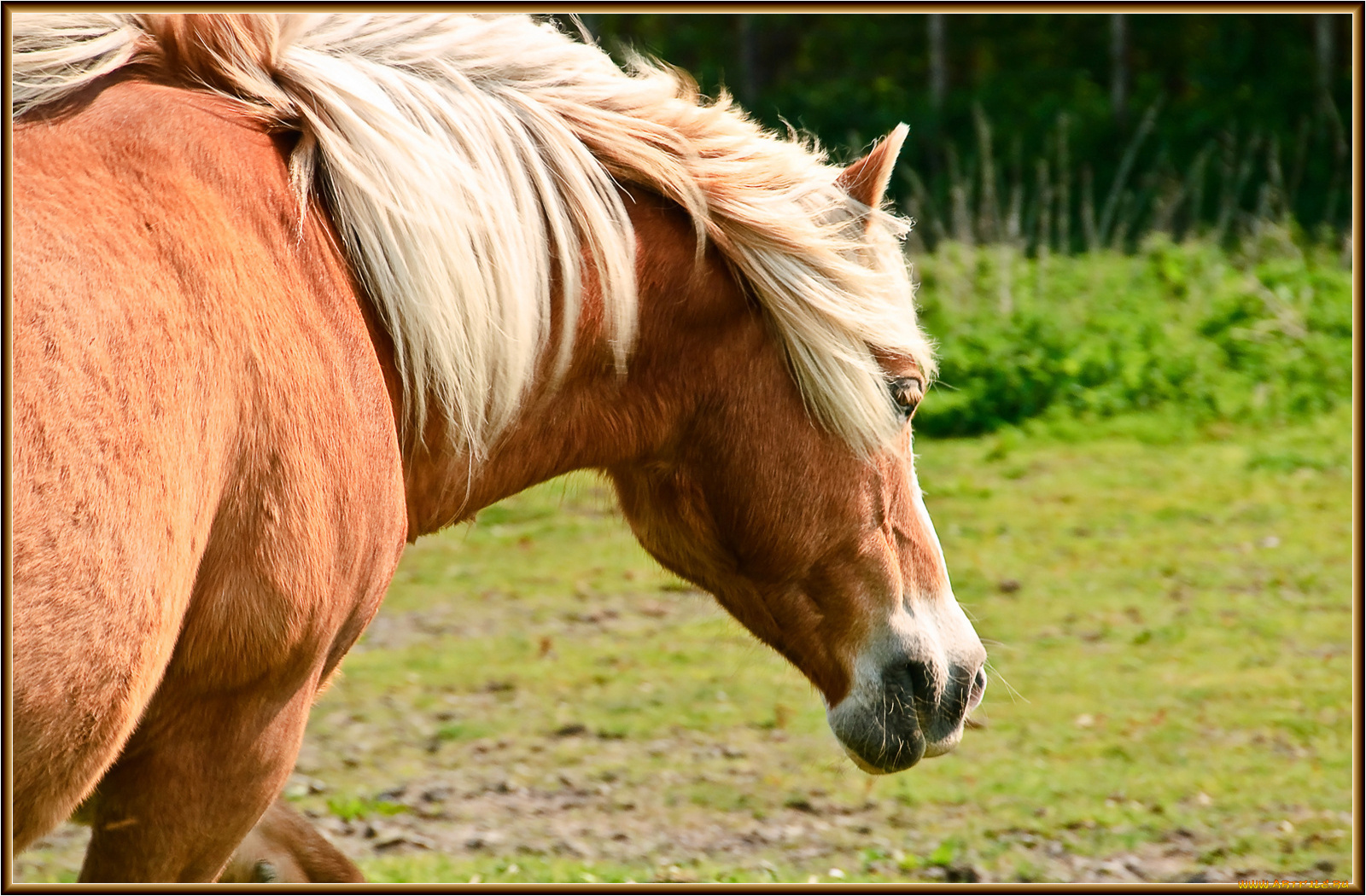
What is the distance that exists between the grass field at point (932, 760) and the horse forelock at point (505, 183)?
22.8 inches

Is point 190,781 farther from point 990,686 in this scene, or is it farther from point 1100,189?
point 1100,189

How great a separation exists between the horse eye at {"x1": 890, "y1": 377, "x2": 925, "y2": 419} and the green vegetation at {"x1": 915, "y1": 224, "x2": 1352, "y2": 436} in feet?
18.3

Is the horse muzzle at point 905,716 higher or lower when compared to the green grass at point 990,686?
higher

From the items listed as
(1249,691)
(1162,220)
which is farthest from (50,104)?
(1162,220)

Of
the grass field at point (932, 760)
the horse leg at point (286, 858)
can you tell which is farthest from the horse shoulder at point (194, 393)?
the grass field at point (932, 760)

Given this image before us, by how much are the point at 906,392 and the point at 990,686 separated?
3.06 meters

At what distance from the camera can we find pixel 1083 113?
43.8 ft

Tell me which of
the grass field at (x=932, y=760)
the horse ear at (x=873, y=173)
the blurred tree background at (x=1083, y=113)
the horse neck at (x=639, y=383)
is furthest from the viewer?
the blurred tree background at (x=1083, y=113)

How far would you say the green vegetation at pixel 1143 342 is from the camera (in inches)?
311

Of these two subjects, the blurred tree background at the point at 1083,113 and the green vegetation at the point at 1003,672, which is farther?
the blurred tree background at the point at 1083,113

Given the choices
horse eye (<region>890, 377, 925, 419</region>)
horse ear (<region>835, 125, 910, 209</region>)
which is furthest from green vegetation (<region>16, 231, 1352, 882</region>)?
horse ear (<region>835, 125, 910, 209</region>)

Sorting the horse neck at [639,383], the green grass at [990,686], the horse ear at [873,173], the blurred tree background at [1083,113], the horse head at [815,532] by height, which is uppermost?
the horse ear at [873,173]

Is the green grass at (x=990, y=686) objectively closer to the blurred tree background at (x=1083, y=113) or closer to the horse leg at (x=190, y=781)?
the horse leg at (x=190, y=781)

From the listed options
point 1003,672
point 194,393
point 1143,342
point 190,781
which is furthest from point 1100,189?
point 194,393
